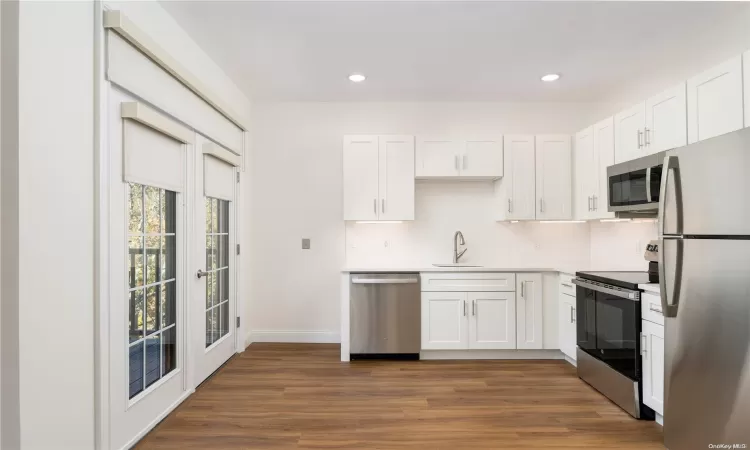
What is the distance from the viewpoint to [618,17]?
2.78m

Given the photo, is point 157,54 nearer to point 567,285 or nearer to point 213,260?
point 213,260

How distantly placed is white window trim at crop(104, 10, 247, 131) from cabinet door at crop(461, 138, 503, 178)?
7.65 feet

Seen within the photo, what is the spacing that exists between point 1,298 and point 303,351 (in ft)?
9.90

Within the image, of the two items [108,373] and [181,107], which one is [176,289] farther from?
[181,107]

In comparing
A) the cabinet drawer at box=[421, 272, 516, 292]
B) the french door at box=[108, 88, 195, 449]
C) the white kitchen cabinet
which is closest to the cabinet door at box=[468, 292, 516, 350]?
the cabinet drawer at box=[421, 272, 516, 292]

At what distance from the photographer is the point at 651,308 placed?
107 inches

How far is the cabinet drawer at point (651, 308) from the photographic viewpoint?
2.63 meters

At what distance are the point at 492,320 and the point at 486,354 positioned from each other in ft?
1.14

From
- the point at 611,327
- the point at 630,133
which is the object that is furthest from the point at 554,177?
the point at 611,327

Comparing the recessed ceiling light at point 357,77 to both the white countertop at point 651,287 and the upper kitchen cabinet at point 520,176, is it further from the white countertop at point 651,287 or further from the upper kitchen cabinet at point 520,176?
the white countertop at point 651,287

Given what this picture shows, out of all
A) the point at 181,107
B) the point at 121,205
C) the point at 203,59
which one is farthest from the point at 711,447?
the point at 203,59

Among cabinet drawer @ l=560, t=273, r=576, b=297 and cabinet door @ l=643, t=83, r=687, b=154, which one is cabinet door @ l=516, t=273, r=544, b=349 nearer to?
cabinet drawer @ l=560, t=273, r=576, b=297

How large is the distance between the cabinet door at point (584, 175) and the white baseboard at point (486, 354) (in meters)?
1.36


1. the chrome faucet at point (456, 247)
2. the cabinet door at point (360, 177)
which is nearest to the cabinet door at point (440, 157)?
the cabinet door at point (360, 177)
